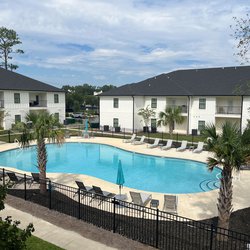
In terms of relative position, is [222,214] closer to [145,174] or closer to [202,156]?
[145,174]

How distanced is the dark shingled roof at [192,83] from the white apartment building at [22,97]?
32.7 ft

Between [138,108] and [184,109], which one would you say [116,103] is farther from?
[184,109]

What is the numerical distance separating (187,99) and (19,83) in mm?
25113

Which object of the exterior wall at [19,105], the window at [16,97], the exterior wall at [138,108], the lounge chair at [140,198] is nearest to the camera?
the lounge chair at [140,198]

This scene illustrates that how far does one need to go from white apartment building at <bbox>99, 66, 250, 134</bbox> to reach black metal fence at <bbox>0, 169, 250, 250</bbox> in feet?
80.9

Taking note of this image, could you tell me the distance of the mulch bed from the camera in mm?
9023

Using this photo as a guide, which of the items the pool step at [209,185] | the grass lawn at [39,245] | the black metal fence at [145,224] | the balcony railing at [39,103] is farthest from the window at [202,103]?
the grass lawn at [39,245]

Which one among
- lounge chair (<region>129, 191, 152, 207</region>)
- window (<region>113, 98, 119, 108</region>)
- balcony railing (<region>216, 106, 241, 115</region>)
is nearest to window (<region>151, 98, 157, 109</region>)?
window (<region>113, 98, 119, 108</region>)

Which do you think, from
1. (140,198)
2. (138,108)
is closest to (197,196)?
(140,198)

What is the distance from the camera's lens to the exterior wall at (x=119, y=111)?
39000mm

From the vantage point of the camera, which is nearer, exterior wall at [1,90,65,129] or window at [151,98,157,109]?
exterior wall at [1,90,65,129]

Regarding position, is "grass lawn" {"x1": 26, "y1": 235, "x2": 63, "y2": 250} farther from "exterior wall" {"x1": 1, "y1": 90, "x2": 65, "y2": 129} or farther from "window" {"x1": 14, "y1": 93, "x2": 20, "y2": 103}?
"window" {"x1": 14, "y1": 93, "x2": 20, "y2": 103}

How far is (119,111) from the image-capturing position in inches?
1581

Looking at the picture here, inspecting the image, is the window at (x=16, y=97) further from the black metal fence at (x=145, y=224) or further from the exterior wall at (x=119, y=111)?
the black metal fence at (x=145, y=224)
